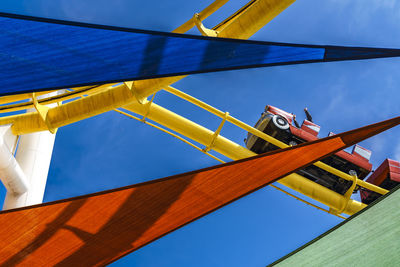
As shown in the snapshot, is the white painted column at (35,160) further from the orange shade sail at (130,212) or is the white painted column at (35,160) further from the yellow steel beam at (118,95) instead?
the orange shade sail at (130,212)

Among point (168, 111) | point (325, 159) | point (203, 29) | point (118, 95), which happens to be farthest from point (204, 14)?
point (325, 159)

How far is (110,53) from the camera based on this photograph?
9.02ft

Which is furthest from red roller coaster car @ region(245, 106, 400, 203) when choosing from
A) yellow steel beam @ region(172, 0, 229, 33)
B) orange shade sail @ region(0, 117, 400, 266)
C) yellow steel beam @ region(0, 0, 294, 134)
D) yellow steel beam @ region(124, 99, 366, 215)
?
orange shade sail @ region(0, 117, 400, 266)

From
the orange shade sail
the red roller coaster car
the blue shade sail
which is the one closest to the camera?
the blue shade sail

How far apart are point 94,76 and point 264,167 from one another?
1.66 meters

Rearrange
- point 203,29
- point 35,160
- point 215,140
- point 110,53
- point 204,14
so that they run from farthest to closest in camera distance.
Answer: point 35,160 < point 215,140 < point 204,14 < point 203,29 < point 110,53

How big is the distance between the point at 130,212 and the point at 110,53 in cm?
155

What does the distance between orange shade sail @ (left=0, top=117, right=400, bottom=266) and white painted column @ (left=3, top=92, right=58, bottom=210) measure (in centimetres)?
372

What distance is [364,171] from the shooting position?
1034 centimetres

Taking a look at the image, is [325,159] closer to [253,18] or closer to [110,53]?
[253,18]

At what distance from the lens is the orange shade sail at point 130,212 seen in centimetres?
358

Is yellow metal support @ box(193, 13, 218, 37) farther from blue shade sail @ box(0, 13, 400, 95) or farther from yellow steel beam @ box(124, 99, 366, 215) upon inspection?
yellow steel beam @ box(124, 99, 366, 215)

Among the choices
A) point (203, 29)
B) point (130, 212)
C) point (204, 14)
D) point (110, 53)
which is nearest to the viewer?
point (110, 53)

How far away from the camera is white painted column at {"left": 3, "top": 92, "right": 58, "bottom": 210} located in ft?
24.2
